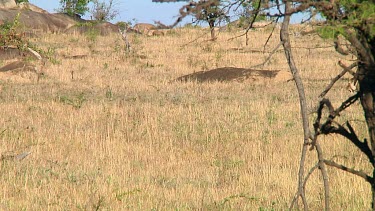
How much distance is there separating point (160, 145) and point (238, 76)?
816 centimetres

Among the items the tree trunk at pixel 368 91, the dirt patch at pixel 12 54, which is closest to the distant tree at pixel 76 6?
the dirt patch at pixel 12 54

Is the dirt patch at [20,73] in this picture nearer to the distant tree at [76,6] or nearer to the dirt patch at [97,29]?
the dirt patch at [97,29]

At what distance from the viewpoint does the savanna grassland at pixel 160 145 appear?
6246 mm

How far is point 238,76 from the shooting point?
17234 mm

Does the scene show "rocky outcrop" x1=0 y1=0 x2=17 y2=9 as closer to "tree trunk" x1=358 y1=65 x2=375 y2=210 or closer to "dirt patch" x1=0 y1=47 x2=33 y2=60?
"dirt patch" x1=0 y1=47 x2=33 y2=60

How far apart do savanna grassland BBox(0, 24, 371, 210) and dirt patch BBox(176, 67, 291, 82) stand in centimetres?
36

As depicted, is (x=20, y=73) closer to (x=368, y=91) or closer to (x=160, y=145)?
(x=160, y=145)

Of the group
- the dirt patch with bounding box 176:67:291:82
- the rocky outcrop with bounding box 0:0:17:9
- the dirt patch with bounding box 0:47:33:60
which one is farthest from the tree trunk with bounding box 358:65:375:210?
the rocky outcrop with bounding box 0:0:17:9

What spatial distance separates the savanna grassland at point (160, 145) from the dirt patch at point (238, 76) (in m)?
0.36

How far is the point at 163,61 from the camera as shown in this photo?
23.2 metres

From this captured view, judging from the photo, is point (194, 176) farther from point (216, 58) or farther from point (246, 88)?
point (216, 58)

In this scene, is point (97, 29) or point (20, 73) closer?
point (20, 73)

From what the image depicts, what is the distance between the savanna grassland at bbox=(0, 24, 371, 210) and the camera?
6.25 meters

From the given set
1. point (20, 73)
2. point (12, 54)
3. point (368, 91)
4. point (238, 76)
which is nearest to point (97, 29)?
point (12, 54)
